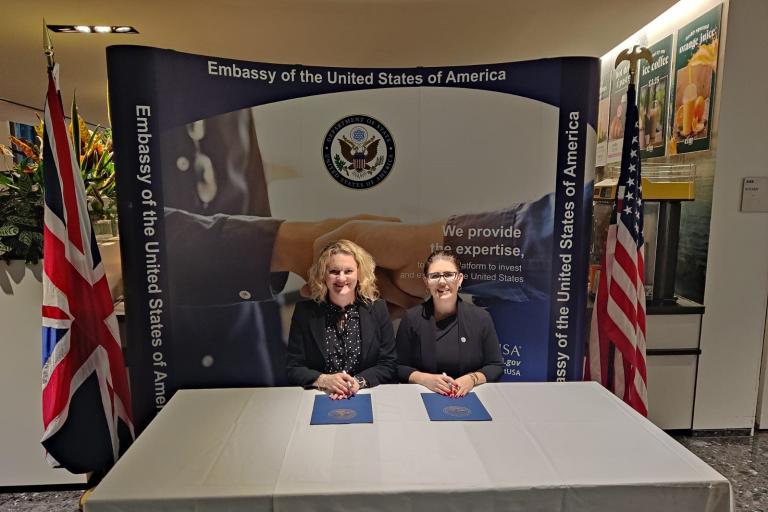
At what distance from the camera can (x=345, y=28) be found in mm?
3857

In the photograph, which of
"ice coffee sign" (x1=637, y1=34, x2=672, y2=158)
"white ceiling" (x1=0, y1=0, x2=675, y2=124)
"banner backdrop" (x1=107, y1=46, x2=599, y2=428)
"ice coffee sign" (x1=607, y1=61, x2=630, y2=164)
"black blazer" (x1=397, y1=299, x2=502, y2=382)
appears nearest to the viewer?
"banner backdrop" (x1=107, y1=46, x2=599, y2=428)

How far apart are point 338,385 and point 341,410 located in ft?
0.48

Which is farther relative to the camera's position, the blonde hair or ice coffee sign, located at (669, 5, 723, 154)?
ice coffee sign, located at (669, 5, 723, 154)

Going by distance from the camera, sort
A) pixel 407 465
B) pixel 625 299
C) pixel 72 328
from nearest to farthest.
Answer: pixel 407 465 < pixel 72 328 < pixel 625 299

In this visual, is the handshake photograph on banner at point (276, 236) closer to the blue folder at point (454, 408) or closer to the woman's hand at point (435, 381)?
the woman's hand at point (435, 381)

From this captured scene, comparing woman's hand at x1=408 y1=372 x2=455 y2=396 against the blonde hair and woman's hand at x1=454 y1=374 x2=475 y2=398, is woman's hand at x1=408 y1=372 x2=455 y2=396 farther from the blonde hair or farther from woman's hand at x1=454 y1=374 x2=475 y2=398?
the blonde hair

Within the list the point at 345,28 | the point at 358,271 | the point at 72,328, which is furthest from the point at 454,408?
the point at 345,28

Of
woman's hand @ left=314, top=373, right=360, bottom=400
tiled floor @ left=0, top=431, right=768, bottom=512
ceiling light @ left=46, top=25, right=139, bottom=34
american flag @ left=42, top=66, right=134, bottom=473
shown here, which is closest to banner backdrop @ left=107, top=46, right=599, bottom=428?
american flag @ left=42, top=66, right=134, bottom=473

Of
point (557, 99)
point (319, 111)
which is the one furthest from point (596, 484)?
point (319, 111)

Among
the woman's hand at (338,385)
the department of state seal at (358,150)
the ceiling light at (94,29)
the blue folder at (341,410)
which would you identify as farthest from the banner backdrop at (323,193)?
the ceiling light at (94,29)

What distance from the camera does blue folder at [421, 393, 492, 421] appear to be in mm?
1944

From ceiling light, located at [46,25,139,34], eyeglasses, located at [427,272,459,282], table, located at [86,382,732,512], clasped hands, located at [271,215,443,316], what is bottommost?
table, located at [86,382,732,512]

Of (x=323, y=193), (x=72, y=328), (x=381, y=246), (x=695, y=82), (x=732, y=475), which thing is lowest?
(x=732, y=475)

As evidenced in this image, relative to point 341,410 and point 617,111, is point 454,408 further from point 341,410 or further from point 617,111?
point 617,111
